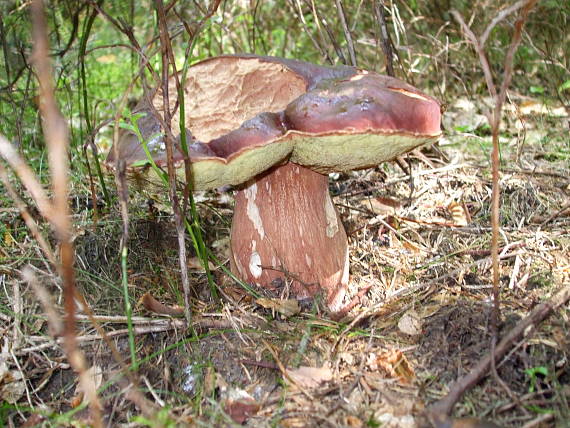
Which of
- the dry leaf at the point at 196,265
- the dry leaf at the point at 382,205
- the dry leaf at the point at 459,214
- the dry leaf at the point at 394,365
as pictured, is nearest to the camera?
the dry leaf at the point at 394,365

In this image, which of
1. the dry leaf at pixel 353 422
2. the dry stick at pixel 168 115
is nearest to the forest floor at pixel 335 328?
the dry leaf at pixel 353 422

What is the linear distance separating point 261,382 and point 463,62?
167 inches

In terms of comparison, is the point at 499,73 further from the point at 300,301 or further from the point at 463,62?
the point at 300,301

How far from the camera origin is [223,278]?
95.3 inches

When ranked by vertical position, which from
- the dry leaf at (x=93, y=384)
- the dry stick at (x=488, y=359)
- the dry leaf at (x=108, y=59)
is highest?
the dry leaf at (x=108, y=59)

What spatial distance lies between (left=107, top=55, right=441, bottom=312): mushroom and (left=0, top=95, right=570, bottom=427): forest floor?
22cm

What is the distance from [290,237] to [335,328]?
0.46m

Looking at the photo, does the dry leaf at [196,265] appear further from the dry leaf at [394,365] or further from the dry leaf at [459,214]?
the dry leaf at [459,214]

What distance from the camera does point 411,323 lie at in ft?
6.34

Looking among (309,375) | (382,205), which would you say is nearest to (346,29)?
(382,205)

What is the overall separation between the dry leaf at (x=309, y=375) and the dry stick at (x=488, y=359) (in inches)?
15.9

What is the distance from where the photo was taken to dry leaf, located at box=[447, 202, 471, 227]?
2.79 meters

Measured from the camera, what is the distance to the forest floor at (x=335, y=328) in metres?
1.56

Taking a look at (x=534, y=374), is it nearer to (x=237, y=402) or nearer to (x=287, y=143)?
(x=237, y=402)
